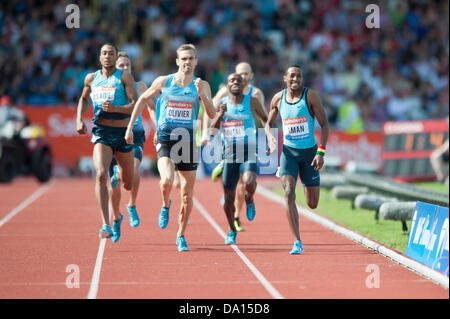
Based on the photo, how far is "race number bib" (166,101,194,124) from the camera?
1053cm

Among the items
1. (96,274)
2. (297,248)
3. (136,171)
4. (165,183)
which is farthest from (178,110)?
(136,171)

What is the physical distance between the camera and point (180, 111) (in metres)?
10.5

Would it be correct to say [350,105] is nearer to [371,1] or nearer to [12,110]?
[371,1]

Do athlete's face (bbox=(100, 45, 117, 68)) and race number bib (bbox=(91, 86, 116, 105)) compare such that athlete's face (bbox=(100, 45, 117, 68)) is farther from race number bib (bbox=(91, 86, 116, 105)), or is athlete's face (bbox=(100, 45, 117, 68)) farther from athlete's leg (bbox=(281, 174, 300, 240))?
athlete's leg (bbox=(281, 174, 300, 240))

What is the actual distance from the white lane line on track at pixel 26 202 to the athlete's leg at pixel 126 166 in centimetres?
348

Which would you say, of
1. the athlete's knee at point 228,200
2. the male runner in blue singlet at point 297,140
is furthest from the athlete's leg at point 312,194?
the athlete's knee at point 228,200

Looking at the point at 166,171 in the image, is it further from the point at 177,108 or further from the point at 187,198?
the point at 177,108

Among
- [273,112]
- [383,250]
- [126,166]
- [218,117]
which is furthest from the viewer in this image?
[126,166]

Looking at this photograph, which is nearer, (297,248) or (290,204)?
(290,204)

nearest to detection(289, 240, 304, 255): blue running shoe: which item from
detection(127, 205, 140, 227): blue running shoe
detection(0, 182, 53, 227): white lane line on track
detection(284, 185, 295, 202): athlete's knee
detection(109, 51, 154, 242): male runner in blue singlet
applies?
detection(284, 185, 295, 202): athlete's knee

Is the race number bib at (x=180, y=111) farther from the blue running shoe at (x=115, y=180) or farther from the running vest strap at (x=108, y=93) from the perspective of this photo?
the blue running shoe at (x=115, y=180)

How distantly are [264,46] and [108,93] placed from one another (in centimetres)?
1861

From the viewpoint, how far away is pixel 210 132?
1134 centimetres
